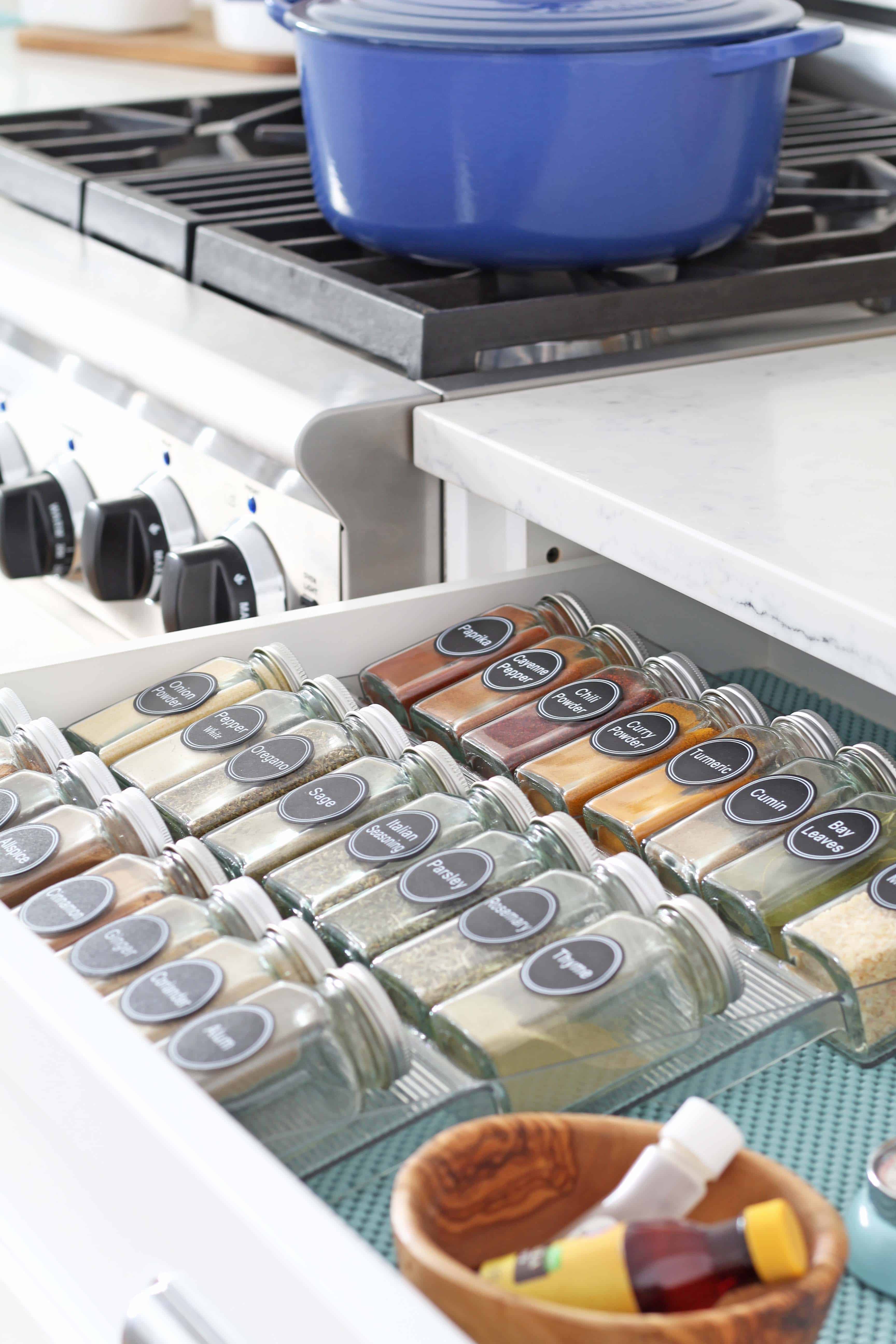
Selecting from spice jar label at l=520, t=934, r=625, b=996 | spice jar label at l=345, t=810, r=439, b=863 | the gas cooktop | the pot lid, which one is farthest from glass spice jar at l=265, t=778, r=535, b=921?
the pot lid

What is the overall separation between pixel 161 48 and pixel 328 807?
5.40 ft

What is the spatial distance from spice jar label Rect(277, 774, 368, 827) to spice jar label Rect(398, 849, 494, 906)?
0.21 ft

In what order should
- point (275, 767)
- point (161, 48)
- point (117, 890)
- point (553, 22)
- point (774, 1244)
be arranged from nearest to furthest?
point (774, 1244) → point (117, 890) → point (275, 767) → point (553, 22) → point (161, 48)

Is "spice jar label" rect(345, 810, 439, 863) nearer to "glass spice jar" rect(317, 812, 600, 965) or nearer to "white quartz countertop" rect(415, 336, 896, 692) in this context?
"glass spice jar" rect(317, 812, 600, 965)

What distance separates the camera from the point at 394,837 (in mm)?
685

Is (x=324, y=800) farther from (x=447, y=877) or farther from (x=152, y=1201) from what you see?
(x=152, y=1201)

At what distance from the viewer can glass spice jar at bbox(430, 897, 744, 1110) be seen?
22.0 inches

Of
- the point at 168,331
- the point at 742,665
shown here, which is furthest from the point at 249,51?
the point at 742,665

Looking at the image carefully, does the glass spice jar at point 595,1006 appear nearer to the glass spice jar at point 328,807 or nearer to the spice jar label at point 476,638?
the glass spice jar at point 328,807

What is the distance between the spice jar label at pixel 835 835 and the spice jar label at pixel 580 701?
145 mm

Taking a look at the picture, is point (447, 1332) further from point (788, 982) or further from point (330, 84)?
point (330, 84)

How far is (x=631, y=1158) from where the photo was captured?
0.44 m

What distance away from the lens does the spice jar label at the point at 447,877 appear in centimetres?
64

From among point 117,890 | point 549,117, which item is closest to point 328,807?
point 117,890
